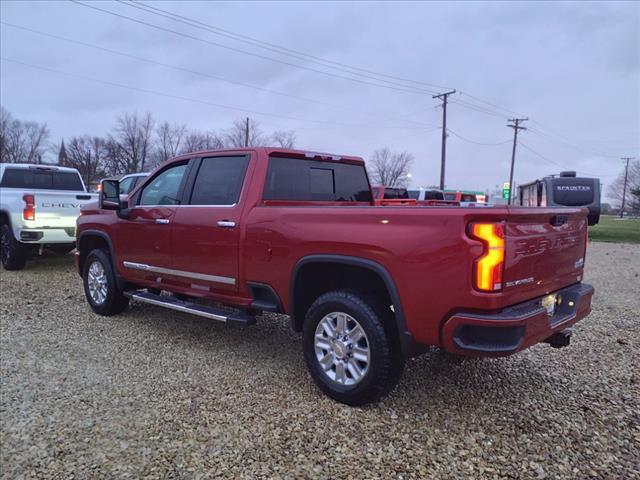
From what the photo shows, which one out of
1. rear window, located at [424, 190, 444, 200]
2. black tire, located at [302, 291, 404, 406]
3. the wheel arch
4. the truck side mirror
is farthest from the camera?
rear window, located at [424, 190, 444, 200]

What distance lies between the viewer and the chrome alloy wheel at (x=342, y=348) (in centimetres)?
340

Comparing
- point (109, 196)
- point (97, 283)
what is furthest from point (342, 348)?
point (97, 283)

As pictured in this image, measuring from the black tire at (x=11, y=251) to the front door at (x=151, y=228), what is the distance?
423cm

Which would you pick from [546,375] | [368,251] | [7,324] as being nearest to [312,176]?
[368,251]

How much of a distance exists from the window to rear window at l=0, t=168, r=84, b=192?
Answer: 6.33 m

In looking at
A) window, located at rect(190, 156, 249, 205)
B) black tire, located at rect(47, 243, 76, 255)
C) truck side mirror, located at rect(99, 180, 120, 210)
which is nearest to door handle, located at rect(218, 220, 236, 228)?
window, located at rect(190, 156, 249, 205)

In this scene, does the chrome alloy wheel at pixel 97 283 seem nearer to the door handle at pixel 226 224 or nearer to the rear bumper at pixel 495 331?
the door handle at pixel 226 224

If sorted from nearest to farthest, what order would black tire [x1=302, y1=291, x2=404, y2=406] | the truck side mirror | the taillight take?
1. the taillight
2. black tire [x1=302, y1=291, x2=404, y2=406]
3. the truck side mirror

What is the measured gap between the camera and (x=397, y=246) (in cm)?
308

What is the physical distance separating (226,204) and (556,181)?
8.68 metres

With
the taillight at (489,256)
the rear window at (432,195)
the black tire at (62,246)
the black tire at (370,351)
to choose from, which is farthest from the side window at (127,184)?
the rear window at (432,195)

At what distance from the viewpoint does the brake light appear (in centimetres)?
805

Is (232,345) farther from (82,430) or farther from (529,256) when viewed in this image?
(529,256)

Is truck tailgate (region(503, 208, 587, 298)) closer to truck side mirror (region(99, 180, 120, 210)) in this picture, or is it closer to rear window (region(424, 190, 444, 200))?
truck side mirror (region(99, 180, 120, 210))
